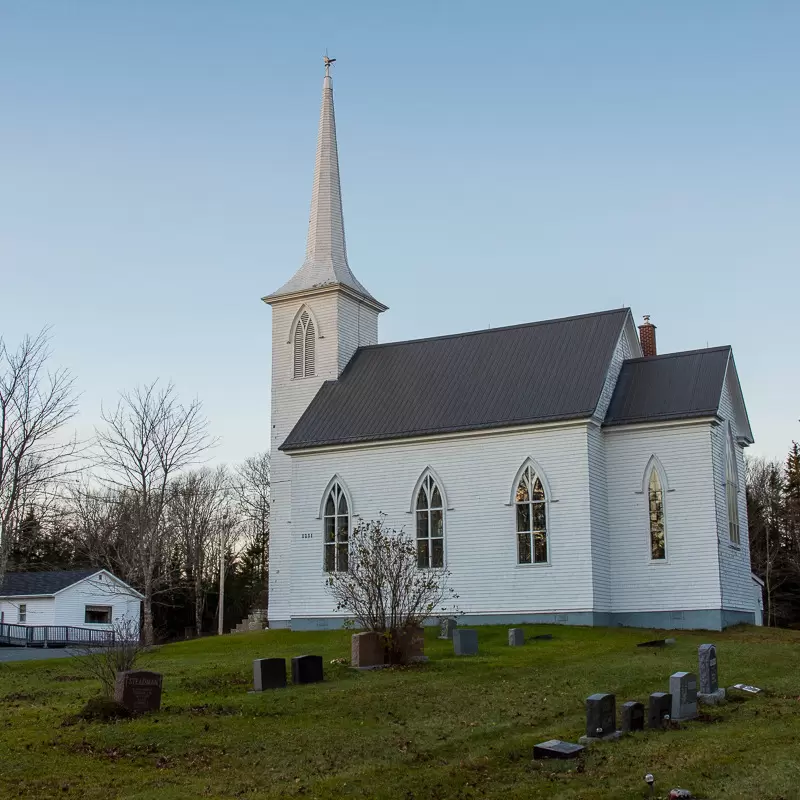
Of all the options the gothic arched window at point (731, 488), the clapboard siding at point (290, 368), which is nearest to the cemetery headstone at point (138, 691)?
the clapboard siding at point (290, 368)

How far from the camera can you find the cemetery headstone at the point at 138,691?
16.2m

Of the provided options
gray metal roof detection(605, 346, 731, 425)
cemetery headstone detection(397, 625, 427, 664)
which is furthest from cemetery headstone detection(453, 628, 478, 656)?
gray metal roof detection(605, 346, 731, 425)

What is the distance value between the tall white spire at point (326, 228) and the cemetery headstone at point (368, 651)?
57.9 ft

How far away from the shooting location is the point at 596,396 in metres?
30.4

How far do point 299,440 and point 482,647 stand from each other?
11.5 metres

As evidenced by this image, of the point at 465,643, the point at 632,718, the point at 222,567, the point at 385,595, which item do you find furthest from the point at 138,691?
the point at 222,567

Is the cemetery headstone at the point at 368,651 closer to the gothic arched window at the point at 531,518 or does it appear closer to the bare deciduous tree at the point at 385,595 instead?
the bare deciduous tree at the point at 385,595

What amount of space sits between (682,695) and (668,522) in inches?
604

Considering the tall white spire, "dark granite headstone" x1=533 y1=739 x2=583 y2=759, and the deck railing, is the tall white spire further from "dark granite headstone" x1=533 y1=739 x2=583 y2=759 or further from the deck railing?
"dark granite headstone" x1=533 y1=739 x2=583 y2=759

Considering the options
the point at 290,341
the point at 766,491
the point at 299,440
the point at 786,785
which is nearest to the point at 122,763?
the point at 786,785

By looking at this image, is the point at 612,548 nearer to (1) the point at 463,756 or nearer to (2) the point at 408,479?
(2) the point at 408,479

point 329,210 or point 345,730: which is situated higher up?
point 329,210

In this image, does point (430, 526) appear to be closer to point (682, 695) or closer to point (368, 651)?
point (368, 651)

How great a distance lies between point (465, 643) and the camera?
77.9 ft
